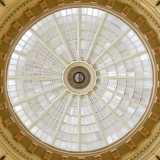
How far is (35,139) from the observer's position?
75.7 ft

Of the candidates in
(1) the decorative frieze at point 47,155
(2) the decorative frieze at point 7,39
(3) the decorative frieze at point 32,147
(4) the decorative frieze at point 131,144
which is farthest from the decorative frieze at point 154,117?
(2) the decorative frieze at point 7,39

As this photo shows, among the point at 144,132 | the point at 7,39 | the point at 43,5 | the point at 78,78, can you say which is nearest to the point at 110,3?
the point at 43,5

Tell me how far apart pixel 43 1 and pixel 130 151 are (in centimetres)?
1995

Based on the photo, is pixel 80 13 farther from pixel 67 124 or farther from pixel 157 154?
pixel 157 154

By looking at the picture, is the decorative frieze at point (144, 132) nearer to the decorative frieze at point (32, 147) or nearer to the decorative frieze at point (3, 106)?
the decorative frieze at point (32, 147)

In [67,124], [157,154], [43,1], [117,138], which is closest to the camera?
[43,1]

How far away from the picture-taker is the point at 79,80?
28.2 meters

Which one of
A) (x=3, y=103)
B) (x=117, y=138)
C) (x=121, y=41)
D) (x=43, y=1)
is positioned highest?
(x=43, y=1)

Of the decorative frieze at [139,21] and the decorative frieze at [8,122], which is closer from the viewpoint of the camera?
the decorative frieze at [139,21]

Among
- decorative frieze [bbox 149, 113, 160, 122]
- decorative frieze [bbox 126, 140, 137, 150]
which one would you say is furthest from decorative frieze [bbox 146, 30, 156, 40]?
decorative frieze [bbox 126, 140, 137, 150]

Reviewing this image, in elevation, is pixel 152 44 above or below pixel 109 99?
above

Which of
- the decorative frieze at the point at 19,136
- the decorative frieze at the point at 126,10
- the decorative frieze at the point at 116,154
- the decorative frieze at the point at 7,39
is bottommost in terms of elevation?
the decorative frieze at the point at 116,154

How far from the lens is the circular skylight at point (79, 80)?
23.9 meters

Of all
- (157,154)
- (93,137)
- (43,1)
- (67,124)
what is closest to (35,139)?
(67,124)
